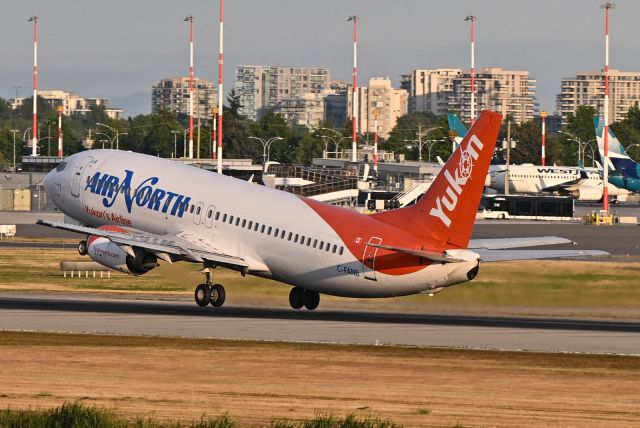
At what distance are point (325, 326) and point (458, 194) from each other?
7.53 meters

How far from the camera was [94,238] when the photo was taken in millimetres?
61062

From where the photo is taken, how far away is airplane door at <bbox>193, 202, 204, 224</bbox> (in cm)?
6166

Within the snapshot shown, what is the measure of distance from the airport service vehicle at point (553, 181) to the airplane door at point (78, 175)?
404ft

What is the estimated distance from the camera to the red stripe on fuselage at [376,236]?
179 feet

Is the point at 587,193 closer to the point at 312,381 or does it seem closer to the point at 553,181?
the point at 553,181

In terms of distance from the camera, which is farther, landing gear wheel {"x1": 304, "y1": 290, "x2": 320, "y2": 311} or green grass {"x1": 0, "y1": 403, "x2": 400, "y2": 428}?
landing gear wheel {"x1": 304, "y1": 290, "x2": 320, "y2": 311}

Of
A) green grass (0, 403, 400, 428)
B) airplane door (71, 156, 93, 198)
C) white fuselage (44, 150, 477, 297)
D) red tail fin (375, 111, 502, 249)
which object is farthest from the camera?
airplane door (71, 156, 93, 198)

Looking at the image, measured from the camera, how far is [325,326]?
54469mm

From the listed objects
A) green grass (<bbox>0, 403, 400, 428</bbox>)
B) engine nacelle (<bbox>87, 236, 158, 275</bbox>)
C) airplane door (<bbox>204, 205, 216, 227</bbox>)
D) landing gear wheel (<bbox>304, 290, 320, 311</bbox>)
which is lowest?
green grass (<bbox>0, 403, 400, 428</bbox>)

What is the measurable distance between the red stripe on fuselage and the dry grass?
7.55 m

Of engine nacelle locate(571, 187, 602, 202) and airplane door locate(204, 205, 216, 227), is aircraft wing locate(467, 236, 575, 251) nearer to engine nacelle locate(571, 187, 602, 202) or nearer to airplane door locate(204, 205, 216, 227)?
airplane door locate(204, 205, 216, 227)

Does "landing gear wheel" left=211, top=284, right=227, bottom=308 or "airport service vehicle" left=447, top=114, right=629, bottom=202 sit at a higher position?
"airport service vehicle" left=447, top=114, right=629, bottom=202

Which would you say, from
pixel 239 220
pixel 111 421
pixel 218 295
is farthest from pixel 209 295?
pixel 111 421

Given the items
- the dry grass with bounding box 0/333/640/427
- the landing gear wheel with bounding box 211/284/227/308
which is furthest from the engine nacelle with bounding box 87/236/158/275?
the dry grass with bounding box 0/333/640/427
